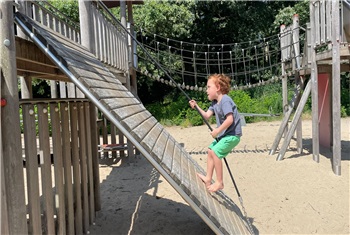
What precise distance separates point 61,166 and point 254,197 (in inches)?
131

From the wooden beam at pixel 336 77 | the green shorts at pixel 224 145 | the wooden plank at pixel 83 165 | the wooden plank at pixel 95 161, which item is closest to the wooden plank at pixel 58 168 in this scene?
the wooden plank at pixel 83 165

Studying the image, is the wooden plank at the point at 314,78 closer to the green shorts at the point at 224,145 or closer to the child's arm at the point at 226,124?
the green shorts at the point at 224,145

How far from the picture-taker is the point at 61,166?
361cm

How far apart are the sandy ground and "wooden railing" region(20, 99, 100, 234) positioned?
45 cm

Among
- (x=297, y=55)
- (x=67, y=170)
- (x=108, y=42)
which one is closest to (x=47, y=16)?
(x=108, y=42)

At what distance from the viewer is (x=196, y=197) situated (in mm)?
2676

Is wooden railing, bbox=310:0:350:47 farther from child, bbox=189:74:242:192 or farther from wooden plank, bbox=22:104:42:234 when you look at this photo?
wooden plank, bbox=22:104:42:234

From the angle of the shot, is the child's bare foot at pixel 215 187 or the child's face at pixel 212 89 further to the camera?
the child's face at pixel 212 89

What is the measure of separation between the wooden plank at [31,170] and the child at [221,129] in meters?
1.64

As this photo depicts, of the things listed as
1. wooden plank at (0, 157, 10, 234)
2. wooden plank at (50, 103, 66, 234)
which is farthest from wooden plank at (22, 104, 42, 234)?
wooden plank at (50, 103, 66, 234)

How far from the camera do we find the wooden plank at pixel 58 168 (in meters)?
3.51

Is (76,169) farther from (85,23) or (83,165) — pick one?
(85,23)

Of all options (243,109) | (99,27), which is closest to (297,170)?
(99,27)

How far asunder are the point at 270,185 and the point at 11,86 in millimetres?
4918
